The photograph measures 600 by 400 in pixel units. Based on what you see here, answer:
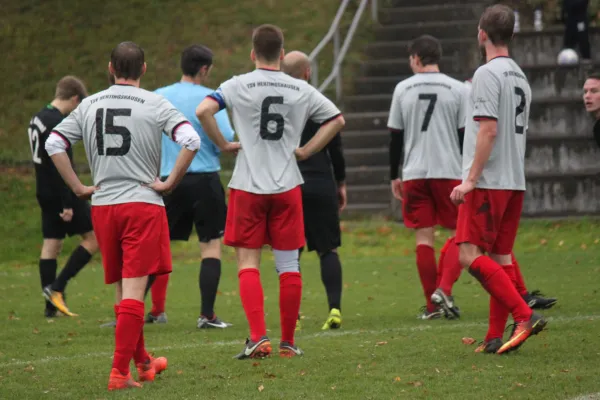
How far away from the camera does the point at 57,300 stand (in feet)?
36.9

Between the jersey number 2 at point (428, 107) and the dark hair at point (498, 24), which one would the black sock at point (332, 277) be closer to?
the jersey number 2 at point (428, 107)

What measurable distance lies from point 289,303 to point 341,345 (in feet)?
2.69

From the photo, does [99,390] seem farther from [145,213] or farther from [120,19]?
[120,19]

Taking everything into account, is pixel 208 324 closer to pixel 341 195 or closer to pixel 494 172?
pixel 341 195

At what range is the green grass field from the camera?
6.69 meters

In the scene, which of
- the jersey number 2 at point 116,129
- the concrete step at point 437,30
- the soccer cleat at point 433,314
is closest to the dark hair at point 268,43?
the jersey number 2 at point 116,129

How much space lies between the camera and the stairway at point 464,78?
59.1 feet

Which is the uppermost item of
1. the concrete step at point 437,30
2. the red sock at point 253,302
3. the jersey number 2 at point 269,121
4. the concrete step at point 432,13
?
the concrete step at point 432,13

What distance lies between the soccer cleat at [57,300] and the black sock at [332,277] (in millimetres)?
2824

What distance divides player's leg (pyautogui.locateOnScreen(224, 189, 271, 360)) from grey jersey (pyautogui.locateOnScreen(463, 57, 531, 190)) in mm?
1418

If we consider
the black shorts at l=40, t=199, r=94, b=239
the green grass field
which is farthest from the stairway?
the black shorts at l=40, t=199, r=94, b=239

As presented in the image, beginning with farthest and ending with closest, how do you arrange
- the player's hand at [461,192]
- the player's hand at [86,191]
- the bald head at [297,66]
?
the bald head at [297,66]
the player's hand at [461,192]
the player's hand at [86,191]

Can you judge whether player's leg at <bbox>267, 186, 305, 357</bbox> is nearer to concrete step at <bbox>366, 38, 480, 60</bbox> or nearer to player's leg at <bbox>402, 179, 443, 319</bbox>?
player's leg at <bbox>402, 179, 443, 319</bbox>

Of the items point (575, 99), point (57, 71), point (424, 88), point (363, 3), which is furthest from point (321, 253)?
point (57, 71)
